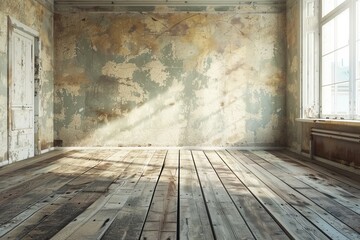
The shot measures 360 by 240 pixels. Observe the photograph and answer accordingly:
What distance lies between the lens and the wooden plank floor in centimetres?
215

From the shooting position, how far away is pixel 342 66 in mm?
5027

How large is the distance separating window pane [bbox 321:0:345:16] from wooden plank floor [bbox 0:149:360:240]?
2677 mm

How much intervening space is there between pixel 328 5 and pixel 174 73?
3323 mm

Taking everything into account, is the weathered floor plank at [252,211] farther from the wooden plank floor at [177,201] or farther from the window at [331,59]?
the window at [331,59]

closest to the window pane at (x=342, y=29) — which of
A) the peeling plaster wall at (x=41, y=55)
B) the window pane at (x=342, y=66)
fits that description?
the window pane at (x=342, y=66)

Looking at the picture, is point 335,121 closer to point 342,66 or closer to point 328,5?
point 342,66

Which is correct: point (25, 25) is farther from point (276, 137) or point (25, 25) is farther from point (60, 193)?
point (276, 137)

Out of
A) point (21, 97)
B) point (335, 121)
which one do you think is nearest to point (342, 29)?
point (335, 121)

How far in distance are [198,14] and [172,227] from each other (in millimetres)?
5971

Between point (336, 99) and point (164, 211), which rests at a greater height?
point (336, 99)

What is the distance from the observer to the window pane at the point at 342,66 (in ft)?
16.0

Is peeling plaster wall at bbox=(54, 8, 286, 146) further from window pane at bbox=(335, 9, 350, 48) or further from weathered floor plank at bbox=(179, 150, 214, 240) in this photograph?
weathered floor plank at bbox=(179, 150, 214, 240)

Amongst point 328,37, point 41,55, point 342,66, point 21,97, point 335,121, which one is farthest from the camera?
point 41,55

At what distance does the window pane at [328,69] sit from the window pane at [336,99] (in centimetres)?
12
